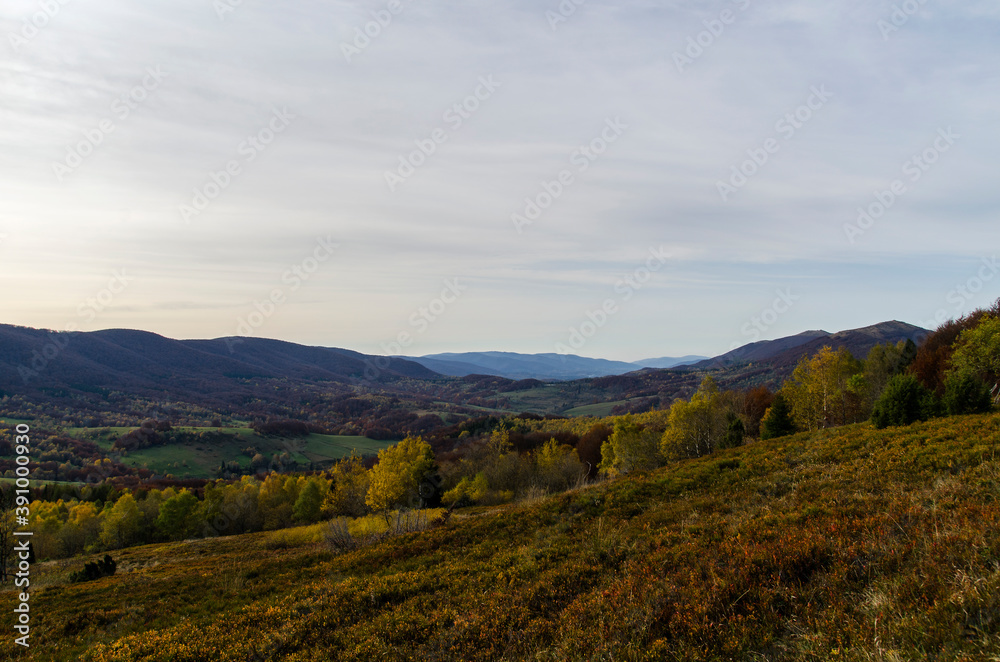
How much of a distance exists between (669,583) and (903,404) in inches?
881

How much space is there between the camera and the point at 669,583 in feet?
27.4

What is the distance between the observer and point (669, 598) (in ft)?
25.3

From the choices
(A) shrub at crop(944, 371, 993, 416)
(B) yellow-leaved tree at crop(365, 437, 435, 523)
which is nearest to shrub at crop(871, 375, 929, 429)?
(A) shrub at crop(944, 371, 993, 416)

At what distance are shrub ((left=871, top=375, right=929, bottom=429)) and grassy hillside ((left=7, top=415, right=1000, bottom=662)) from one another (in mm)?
2691

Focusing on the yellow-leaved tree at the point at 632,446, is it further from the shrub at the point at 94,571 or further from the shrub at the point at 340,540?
the shrub at the point at 94,571

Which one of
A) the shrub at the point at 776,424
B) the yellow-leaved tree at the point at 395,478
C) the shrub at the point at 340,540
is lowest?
the yellow-leaved tree at the point at 395,478

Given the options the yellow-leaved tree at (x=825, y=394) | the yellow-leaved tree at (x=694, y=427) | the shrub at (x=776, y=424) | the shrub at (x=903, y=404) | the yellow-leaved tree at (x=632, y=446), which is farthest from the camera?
the yellow-leaved tree at (x=632, y=446)

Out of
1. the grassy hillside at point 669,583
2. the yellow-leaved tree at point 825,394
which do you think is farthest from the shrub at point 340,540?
the yellow-leaved tree at point 825,394

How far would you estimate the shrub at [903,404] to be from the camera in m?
22.2

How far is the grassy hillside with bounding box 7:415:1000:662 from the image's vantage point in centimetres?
613

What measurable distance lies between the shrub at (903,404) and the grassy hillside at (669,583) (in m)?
2.69

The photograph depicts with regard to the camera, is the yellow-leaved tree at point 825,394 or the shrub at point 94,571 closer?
the shrub at point 94,571

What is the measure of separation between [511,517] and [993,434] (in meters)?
18.0

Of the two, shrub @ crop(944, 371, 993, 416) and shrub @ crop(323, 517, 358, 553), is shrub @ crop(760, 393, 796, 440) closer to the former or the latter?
shrub @ crop(944, 371, 993, 416)
